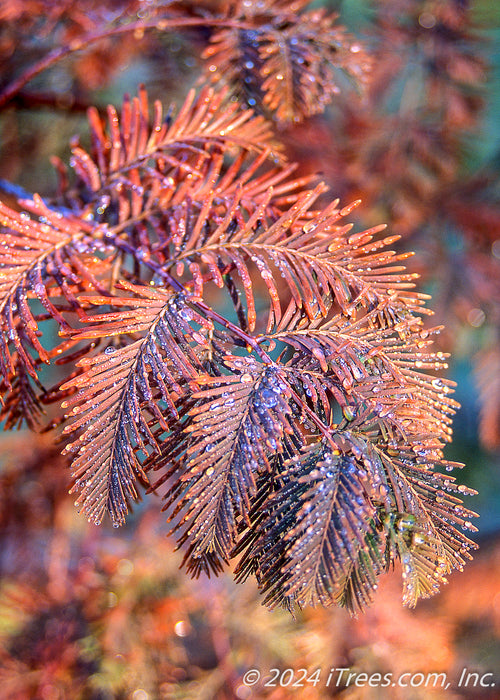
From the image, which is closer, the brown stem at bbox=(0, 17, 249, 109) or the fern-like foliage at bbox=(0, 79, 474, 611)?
the fern-like foliage at bbox=(0, 79, 474, 611)

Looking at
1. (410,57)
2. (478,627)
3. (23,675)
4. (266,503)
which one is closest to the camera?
(266,503)

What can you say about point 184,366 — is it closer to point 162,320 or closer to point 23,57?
point 162,320

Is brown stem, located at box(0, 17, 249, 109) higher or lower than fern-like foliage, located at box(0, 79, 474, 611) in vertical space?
higher

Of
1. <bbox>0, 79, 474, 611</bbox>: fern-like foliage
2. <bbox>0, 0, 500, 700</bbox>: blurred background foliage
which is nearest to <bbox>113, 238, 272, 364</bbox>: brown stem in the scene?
<bbox>0, 79, 474, 611</bbox>: fern-like foliage

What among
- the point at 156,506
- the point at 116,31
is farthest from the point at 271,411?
the point at 156,506

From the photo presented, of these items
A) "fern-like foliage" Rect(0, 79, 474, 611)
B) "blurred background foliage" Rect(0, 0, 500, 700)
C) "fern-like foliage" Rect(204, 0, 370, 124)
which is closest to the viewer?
"fern-like foliage" Rect(0, 79, 474, 611)

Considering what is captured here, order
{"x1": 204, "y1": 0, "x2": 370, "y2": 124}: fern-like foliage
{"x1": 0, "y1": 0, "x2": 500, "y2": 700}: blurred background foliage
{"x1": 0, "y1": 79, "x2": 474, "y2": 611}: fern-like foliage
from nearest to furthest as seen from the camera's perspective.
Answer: {"x1": 0, "y1": 79, "x2": 474, "y2": 611}: fern-like foliage → {"x1": 204, "y1": 0, "x2": 370, "y2": 124}: fern-like foliage → {"x1": 0, "y1": 0, "x2": 500, "y2": 700}: blurred background foliage

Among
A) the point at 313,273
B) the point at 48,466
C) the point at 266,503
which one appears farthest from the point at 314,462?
the point at 48,466

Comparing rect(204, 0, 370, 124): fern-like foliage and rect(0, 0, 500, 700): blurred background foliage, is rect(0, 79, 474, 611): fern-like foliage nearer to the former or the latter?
rect(204, 0, 370, 124): fern-like foliage

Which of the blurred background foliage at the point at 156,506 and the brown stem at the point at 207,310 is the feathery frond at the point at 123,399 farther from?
the blurred background foliage at the point at 156,506
